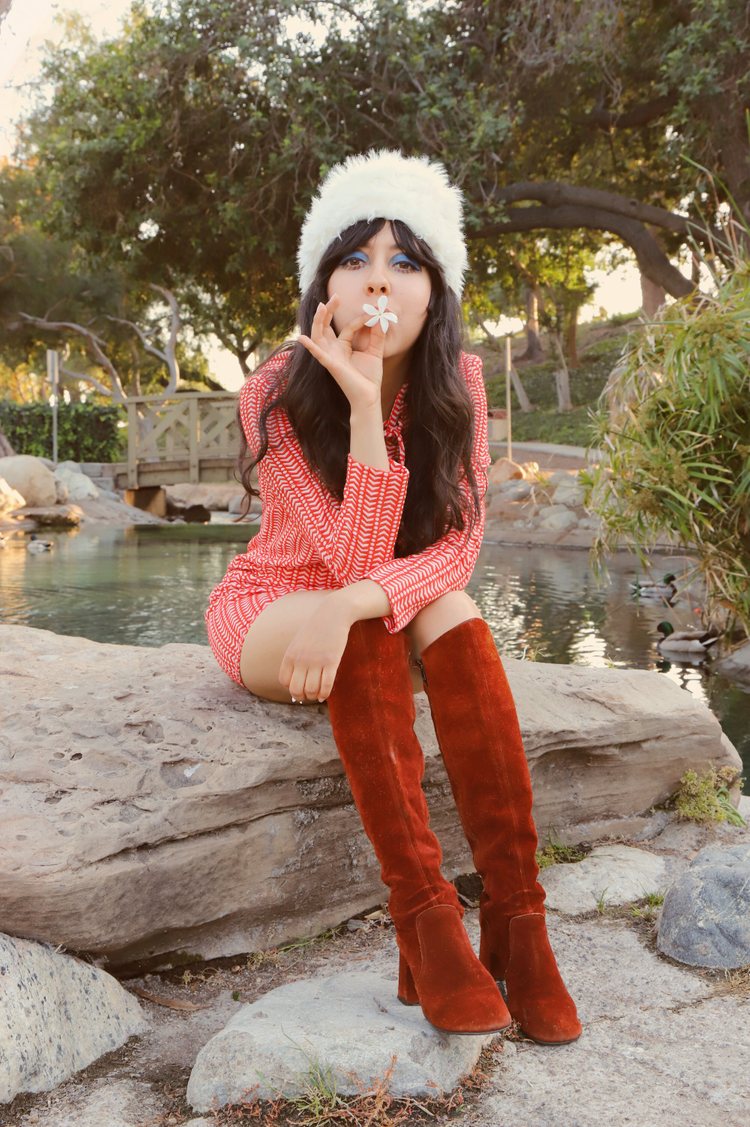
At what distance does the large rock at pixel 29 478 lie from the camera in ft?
48.6

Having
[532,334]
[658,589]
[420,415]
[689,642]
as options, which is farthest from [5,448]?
[420,415]

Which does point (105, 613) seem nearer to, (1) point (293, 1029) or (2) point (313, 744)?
(2) point (313, 744)

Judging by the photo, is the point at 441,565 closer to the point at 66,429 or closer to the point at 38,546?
the point at 38,546

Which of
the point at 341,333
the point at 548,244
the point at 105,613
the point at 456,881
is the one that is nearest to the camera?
the point at 341,333

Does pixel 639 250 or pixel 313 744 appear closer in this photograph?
pixel 313 744

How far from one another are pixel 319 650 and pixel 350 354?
682mm

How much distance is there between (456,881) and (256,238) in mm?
10318

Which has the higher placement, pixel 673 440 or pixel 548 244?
pixel 548 244

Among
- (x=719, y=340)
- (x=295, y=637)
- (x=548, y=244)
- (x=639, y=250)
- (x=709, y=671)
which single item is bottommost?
(x=709, y=671)

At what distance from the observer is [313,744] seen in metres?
2.30

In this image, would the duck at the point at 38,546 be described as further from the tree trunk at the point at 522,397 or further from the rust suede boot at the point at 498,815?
the tree trunk at the point at 522,397

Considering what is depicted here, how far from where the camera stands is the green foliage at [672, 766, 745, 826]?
119 inches

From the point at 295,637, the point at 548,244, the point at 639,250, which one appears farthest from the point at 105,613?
the point at 548,244

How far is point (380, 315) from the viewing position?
7.15 feet
